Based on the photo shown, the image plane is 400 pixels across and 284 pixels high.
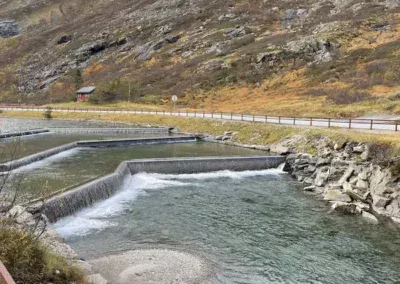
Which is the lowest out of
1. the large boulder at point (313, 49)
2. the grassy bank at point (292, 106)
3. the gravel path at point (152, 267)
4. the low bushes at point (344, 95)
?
the gravel path at point (152, 267)

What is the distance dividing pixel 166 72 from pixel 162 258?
104 meters

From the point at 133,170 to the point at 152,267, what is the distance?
18716 mm

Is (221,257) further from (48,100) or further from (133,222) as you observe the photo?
(48,100)

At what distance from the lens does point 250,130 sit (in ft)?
172

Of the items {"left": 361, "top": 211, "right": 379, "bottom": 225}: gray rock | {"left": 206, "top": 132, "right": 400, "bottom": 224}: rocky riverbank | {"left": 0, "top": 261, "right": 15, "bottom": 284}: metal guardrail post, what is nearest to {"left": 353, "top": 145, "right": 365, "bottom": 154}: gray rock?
{"left": 206, "top": 132, "right": 400, "bottom": 224}: rocky riverbank

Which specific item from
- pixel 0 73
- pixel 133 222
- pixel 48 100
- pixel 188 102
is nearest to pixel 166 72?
pixel 188 102

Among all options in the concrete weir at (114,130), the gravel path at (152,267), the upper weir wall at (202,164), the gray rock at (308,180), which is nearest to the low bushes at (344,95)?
the concrete weir at (114,130)

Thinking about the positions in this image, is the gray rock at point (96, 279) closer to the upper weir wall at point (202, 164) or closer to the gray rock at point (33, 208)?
the gray rock at point (33, 208)

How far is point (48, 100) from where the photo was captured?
125 metres

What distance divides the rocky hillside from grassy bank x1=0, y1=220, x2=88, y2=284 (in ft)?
171

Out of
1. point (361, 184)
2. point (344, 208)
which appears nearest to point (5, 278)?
point (344, 208)

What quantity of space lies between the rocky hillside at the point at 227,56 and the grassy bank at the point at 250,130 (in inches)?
615

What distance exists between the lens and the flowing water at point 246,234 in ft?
56.2

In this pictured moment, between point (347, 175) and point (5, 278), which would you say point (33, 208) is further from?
point (347, 175)
